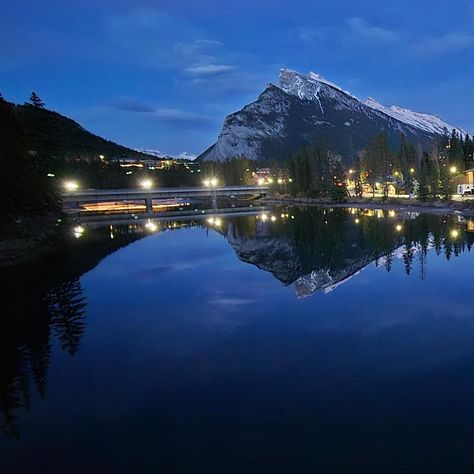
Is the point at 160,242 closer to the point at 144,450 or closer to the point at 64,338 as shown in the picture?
the point at 64,338

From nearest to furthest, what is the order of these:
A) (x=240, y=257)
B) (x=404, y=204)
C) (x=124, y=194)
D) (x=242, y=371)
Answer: (x=242, y=371) < (x=240, y=257) < (x=404, y=204) < (x=124, y=194)

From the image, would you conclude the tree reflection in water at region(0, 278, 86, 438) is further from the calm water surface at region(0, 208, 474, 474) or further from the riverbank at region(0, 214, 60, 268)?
the riverbank at region(0, 214, 60, 268)

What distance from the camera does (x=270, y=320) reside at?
2625cm

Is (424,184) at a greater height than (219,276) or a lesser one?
greater

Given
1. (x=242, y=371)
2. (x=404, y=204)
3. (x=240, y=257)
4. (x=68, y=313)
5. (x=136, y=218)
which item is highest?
(x=136, y=218)

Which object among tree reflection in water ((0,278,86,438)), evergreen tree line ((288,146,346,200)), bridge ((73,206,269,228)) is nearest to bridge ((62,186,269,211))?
bridge ((73,206,269,228))

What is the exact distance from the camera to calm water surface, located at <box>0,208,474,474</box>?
12.7 metres

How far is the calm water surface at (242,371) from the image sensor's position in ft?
41.6

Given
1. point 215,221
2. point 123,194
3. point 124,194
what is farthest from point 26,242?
point 124,194

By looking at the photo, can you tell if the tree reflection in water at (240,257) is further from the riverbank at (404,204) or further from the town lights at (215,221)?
the town lights at (215,221)

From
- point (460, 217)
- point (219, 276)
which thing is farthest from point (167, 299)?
Result: point (460, 217)

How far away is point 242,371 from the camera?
1867 centimetres

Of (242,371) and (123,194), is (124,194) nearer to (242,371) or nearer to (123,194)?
(123,194)

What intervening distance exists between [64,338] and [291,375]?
48.2 feet
